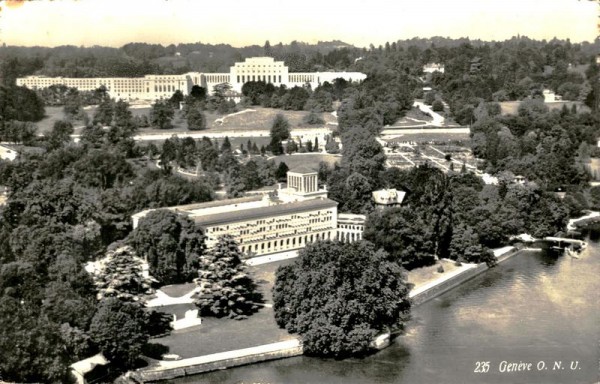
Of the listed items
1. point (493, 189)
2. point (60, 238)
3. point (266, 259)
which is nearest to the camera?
point (60, 238)

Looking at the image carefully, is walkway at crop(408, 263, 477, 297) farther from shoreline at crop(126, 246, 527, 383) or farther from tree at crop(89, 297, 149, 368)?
tree at crop(89, 297, 149, 368)

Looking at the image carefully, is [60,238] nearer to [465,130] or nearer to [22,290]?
[22,290]

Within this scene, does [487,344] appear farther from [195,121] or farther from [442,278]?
[195,121]

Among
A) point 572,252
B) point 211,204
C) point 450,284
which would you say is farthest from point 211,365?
point 572,252

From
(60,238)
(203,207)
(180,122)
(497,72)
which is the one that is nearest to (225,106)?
(180,122)

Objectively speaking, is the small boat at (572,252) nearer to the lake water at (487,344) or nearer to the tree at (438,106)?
the lake water at (487,344)

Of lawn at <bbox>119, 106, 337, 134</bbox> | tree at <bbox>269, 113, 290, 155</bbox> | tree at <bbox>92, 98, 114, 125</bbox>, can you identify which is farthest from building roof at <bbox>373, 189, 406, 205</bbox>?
tree at <bbox>92, 98, 114, 125</bbox>
